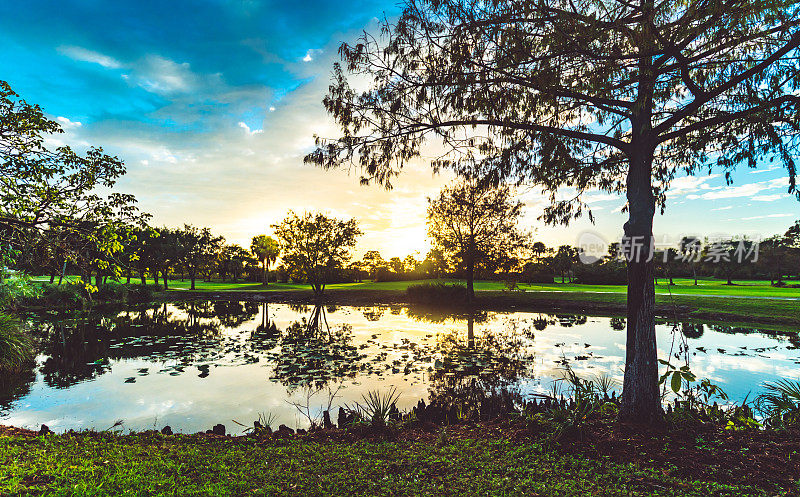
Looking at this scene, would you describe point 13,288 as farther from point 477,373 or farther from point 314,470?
point 477,373

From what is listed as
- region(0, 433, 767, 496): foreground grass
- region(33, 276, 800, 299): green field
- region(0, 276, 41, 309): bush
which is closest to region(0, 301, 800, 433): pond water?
region(0, 433, 767, 496): foreground grass

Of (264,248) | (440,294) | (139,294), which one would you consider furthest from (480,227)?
(264,248)

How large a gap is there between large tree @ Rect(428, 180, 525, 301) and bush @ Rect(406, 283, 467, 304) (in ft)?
12.1

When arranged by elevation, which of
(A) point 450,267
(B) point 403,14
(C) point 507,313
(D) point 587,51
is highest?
(B) point 403,14

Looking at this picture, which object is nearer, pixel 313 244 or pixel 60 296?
pixel 60 296

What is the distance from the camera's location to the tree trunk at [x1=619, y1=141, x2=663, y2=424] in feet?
19.6

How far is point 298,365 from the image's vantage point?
11.2 meters

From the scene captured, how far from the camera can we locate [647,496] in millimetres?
3764

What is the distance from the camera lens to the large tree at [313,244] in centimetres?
3725

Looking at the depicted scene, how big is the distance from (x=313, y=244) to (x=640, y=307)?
112 ft

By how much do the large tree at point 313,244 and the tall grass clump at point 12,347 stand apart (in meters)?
26.2

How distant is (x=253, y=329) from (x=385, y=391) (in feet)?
41.4

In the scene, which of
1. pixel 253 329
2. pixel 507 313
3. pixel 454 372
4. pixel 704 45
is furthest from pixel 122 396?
pixel 507 313

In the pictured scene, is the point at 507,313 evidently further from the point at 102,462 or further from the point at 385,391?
the point at 102,462
